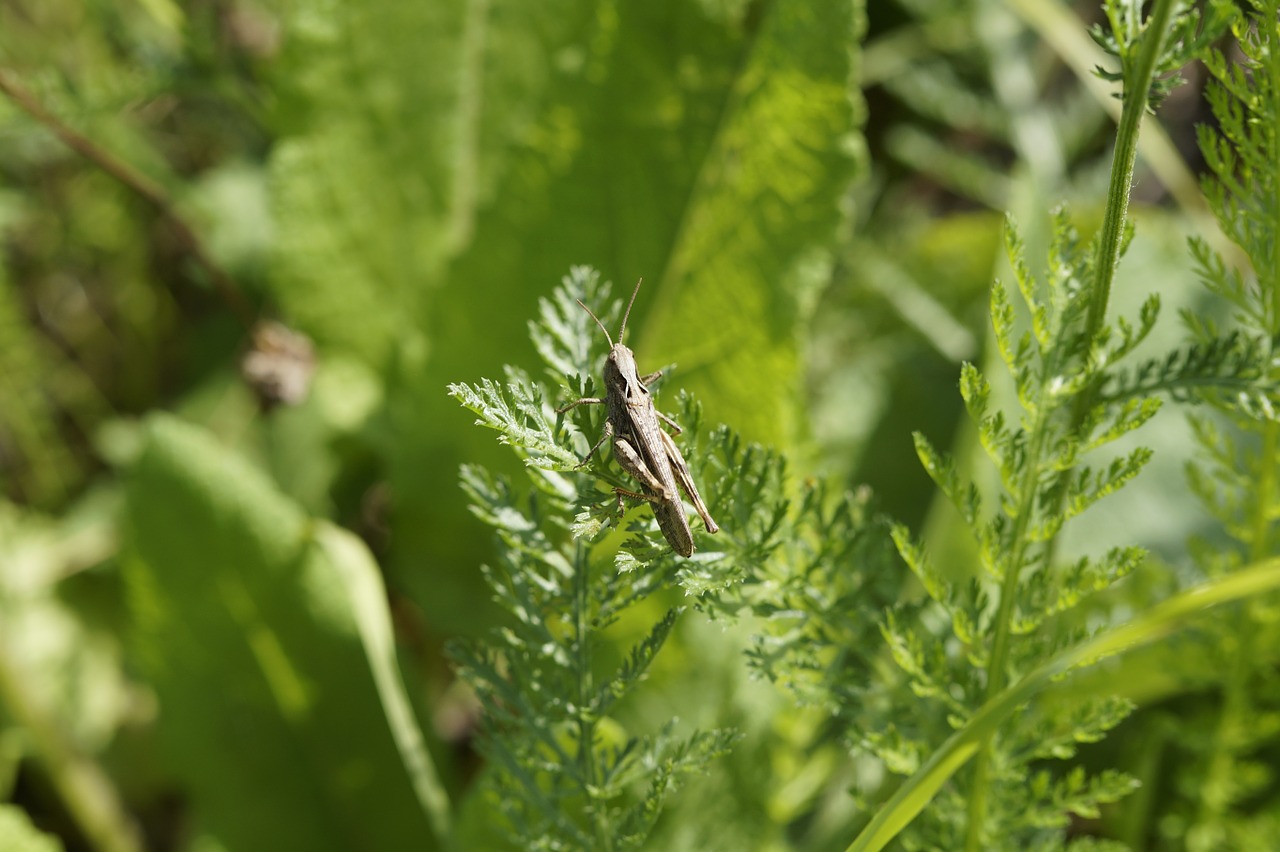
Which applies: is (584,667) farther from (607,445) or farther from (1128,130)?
(1128,130)

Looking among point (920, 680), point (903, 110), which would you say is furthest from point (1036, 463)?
point (903, 110)

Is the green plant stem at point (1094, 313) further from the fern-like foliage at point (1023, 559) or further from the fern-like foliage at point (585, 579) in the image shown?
the fern-like foliage at point (585, 579)

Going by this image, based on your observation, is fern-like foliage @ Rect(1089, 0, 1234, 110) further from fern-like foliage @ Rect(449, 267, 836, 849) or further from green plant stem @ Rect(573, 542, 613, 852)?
green plant stem @ Rect(573, 542, 613, 852)

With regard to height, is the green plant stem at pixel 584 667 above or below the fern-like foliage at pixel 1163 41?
below

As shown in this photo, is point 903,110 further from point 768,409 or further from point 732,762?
point 732,762

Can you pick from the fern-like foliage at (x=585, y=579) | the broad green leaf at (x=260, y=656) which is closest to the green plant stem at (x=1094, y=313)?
the fern-like foliage at (x=585, y=579)

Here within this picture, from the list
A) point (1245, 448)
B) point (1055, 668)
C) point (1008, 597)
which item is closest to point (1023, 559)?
point (1008, 597)

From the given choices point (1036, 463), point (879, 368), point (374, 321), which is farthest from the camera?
point (879, 368)
